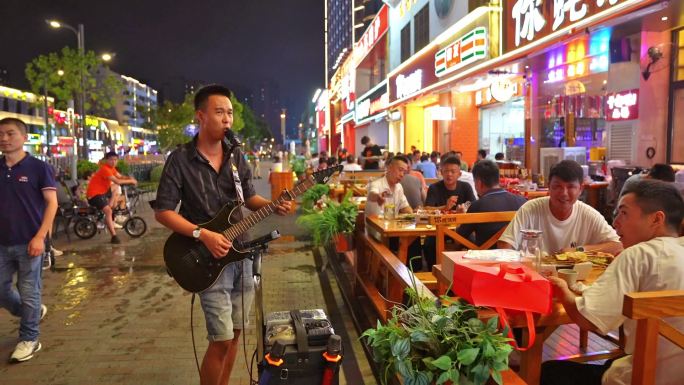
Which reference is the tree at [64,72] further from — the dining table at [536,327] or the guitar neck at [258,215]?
the dining table at [536,327]

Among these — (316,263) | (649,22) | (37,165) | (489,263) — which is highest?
(649,22)

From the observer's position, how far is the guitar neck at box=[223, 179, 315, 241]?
10.7ft

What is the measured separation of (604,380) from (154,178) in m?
24.6

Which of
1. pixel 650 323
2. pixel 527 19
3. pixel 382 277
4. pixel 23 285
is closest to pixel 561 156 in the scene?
pixel 527 19

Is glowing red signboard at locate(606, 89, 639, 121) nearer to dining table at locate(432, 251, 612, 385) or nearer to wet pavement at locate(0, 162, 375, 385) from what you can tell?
wet pavement at locate(0, 162, 375, 385)

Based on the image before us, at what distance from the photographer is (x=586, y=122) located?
1434cm

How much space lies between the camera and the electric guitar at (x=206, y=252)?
3.24 metres

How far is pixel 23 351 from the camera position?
14.8 ft

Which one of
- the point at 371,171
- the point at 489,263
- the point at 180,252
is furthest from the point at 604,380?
the point at 371,171

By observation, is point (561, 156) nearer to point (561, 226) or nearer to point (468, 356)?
point (561, 226)

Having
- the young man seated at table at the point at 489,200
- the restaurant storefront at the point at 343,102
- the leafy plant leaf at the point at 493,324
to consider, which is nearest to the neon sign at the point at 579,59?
the young man seated at table at the point at 489,200

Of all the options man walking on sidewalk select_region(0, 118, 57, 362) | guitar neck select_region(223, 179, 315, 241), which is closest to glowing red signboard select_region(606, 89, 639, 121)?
guitar neck select_region(223, 179, 315, 241)

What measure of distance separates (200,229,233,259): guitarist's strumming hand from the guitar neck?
131 millimetres

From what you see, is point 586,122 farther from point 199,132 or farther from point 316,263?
point 199,132
